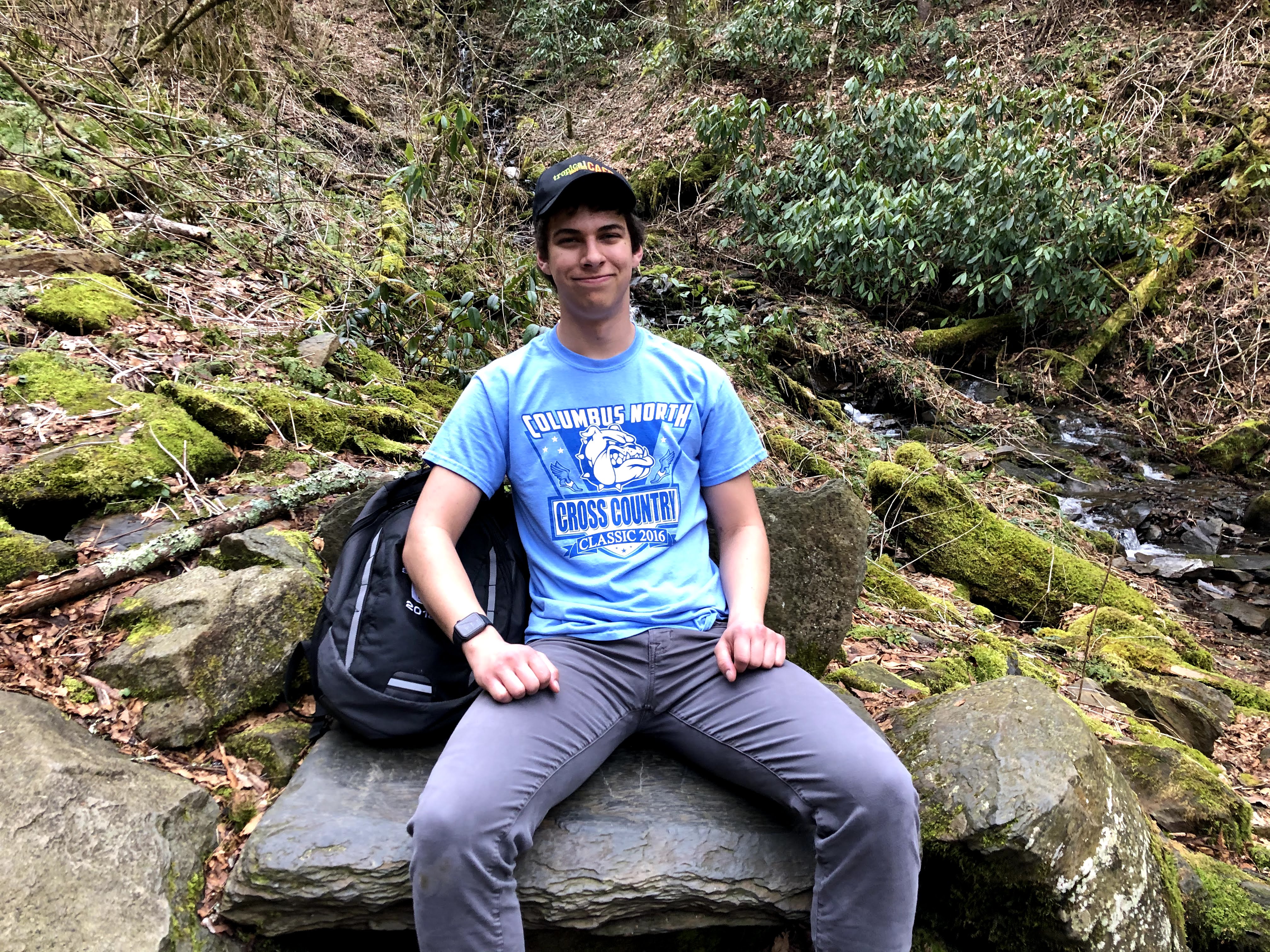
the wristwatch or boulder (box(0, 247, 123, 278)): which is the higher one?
boulder (box(0, 247, 123, 278))

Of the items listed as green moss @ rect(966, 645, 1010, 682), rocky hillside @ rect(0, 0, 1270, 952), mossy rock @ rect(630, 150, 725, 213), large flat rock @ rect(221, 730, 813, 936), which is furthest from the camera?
mossy rock @ rect(630, 150, 725, 213)

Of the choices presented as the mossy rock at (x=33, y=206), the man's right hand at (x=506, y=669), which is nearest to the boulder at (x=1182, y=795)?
the man's right hand at (x=506, y=669)

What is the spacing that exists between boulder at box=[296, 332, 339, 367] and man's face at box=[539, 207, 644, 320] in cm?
296

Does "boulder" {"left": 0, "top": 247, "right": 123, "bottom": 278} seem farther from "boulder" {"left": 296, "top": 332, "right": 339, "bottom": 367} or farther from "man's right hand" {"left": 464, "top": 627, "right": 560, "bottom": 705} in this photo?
"man's right hand" {"left": 464, "top": 627, "right": 560, "bottom": 705}

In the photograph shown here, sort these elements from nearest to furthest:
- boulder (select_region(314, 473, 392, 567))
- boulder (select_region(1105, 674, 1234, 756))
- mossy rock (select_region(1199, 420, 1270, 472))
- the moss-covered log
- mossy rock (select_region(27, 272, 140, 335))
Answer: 1. boulder (select_region(314, 473, 392, 567))
2. boulder (select_region(1105, 674, 1234, 756))
3. mossy rock (select_region(27, 272, 140, 335))
4. mossy rock (select_region(1199, 420, 1270, 472))
5. the moss-covered log

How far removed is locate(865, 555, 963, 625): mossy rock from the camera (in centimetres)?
465

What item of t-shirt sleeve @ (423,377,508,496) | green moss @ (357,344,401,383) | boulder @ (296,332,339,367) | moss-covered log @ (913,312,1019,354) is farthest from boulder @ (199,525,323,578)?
moss-covered log @ (913,312,1019,354)

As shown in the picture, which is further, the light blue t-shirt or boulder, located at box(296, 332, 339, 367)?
boulder, located at box(296, 332, 339, 367)

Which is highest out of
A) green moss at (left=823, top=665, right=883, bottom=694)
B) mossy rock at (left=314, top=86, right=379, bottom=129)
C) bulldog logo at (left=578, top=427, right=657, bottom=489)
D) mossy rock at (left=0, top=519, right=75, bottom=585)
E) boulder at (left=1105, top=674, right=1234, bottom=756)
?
mossy rock at (left=314, top=86, right=379, bottom=129)

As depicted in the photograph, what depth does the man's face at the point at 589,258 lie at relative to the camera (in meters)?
2.21

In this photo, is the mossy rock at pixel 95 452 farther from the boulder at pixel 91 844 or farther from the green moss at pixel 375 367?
the green moss at pixel 375 367

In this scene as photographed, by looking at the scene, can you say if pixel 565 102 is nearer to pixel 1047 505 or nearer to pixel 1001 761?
pixel 1047 505

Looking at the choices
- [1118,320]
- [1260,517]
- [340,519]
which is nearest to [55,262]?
[340,519]

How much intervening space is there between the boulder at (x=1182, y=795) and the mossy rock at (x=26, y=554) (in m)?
3.98
